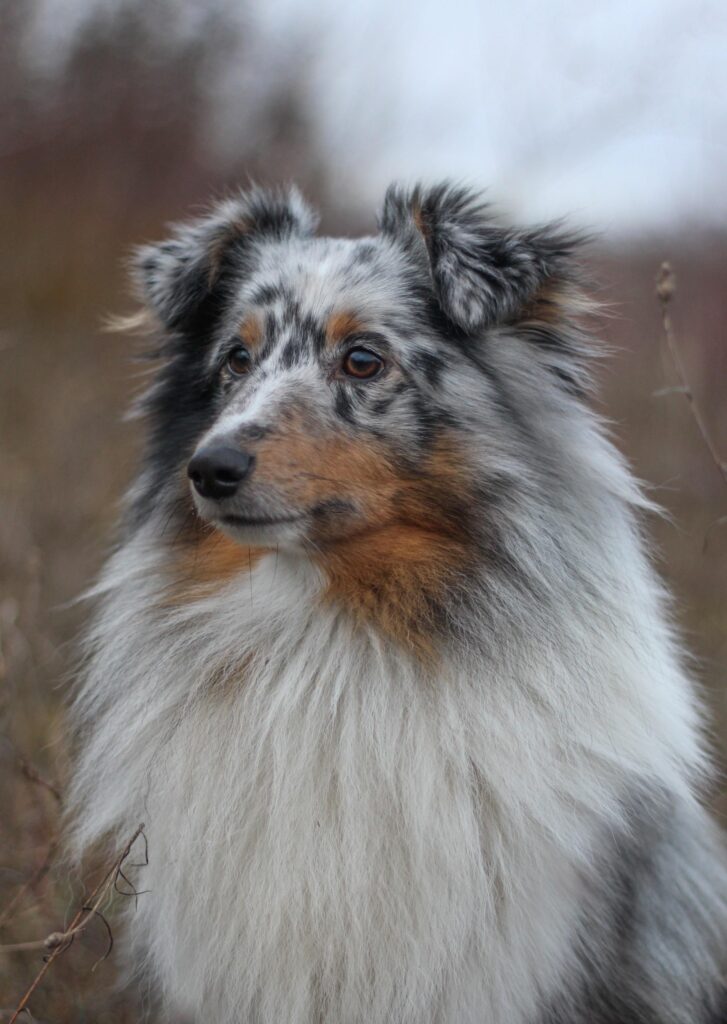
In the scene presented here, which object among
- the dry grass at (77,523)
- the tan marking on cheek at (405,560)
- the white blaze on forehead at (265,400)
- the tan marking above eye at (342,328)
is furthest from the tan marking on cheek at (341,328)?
the dry grass at (77,523)

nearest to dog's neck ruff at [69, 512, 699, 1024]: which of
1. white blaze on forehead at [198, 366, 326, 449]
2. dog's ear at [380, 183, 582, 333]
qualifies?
white blaze on forehead at [198, 366, 326, 449]

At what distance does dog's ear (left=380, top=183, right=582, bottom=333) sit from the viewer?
3.27 meters

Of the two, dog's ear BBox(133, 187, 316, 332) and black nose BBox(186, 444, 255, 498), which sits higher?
dog's ear BBox(133, 187, 316, 332)

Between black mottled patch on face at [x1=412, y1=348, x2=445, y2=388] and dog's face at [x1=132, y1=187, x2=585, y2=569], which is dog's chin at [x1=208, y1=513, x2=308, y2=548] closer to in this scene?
dog's face at [x1=132, y1=187, x2=585, y2=569]

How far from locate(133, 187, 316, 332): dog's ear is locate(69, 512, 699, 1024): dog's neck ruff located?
1.00 m

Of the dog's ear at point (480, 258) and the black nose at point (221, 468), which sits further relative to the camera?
the dog's ear at point (480, 258)

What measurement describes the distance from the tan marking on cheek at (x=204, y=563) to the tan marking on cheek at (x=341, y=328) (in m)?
0.64

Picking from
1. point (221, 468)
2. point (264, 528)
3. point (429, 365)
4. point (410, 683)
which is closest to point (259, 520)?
point (264, 528)

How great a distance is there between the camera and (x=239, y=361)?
3.59m

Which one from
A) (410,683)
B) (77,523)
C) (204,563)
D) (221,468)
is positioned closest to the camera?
(221,468)

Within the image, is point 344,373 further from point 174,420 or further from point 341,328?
point 174,420

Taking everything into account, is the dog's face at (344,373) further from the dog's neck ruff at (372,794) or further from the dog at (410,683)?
the dog's neck ruff at (372,794)

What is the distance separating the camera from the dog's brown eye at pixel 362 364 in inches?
131

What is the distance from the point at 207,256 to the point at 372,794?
179cm
